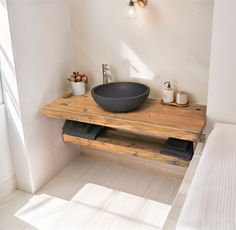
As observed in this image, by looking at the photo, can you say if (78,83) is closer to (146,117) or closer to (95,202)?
(146,117)

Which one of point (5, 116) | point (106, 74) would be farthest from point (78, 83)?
point (5, 116)

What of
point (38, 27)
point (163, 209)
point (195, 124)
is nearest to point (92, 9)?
point (38, 27)

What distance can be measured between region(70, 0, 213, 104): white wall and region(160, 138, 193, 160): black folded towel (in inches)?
15.2

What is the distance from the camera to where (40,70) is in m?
2.28

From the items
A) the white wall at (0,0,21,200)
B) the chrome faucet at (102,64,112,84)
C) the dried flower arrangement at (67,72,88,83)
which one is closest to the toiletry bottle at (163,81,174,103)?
the chrome faucet at (102,64,112,84)

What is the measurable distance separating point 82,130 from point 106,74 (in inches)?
19.8

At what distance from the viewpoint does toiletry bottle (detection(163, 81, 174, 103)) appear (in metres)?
2.28

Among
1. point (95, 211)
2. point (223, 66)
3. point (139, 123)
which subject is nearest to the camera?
point (223, 66)

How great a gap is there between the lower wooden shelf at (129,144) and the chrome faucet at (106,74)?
415 millimetres

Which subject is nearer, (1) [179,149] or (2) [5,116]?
(1) [179,149]

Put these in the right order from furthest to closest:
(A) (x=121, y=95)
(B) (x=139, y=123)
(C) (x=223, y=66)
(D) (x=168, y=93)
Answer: (A) (x=121, y=95) → (D) (x=168, y=93) → (B) (x=139, y=123) → (C) (x=223, y=66)

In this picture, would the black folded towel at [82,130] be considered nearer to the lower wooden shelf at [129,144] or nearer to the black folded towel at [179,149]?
the lower wooden shelf at [129,144]

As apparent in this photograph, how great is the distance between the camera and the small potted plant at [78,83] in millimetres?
2488

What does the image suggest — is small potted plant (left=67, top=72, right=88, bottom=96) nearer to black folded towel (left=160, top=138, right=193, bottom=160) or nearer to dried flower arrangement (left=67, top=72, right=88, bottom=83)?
dried flower arrangement (left=67, top=72, right=88, bottom=83)
